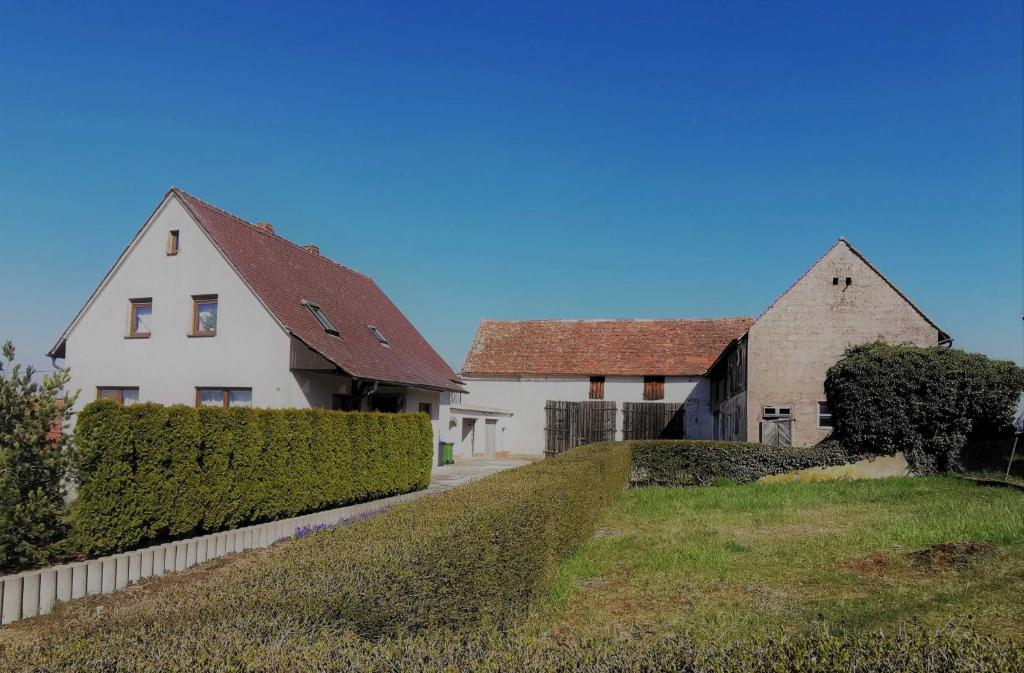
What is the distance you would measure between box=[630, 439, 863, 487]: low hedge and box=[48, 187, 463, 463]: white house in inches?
322

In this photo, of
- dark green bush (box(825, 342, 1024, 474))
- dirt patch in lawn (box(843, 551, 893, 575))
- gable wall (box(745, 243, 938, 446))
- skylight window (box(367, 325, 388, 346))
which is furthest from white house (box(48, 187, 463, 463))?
dark green bush (box(825, 342, 1024, 474))

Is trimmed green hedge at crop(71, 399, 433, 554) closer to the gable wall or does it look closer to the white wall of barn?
the gable wall

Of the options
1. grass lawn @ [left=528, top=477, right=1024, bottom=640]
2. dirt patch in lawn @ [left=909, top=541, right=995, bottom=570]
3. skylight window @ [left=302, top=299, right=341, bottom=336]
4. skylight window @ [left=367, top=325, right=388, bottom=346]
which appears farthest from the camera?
skylight window @ [left=367, top=325, right=388, bottom=346]

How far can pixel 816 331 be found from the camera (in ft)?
81.4

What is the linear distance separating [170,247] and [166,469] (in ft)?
43.6

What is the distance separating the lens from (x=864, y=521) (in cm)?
1232

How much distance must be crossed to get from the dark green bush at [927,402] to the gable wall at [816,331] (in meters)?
3.72

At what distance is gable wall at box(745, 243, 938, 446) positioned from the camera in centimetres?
2445

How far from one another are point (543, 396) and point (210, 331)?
21468mm

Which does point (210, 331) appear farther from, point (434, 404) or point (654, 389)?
point (654, 389)

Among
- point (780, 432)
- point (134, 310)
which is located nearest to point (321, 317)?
point (134, 310)

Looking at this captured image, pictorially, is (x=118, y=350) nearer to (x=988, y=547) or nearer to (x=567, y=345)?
(x=988, y=547)

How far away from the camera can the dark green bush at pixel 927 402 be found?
65.6 feet

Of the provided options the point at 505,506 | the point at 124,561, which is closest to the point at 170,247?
the point at 124,561
